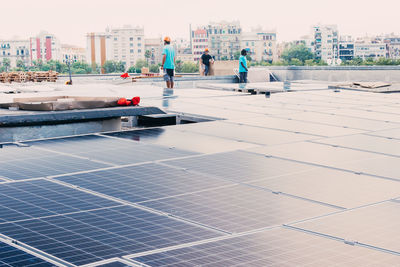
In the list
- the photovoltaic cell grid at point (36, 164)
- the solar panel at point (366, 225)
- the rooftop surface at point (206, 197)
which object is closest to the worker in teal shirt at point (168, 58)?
the rooftop surface at point (206, 197)

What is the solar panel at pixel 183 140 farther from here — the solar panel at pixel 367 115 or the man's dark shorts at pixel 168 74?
the man's dark shorts at pixel 168 74

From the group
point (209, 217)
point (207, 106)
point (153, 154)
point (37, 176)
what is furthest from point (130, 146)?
point (207, 106)

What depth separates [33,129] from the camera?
12.5 meters

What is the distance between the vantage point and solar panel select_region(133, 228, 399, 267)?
4.66 metres

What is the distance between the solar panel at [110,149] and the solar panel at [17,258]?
381 centimetres

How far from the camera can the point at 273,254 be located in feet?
16.0

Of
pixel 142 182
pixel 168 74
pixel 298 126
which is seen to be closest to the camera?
pixel 142 182

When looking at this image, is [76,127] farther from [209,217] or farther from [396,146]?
[209,217]

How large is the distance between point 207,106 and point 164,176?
9.15 m

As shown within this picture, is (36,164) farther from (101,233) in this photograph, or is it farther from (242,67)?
(242,67)

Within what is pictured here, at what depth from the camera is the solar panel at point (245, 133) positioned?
11.1 meters

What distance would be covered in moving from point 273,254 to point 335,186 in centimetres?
272

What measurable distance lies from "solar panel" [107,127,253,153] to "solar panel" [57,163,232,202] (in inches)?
73.0

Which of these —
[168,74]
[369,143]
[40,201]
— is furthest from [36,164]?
[168,74]
